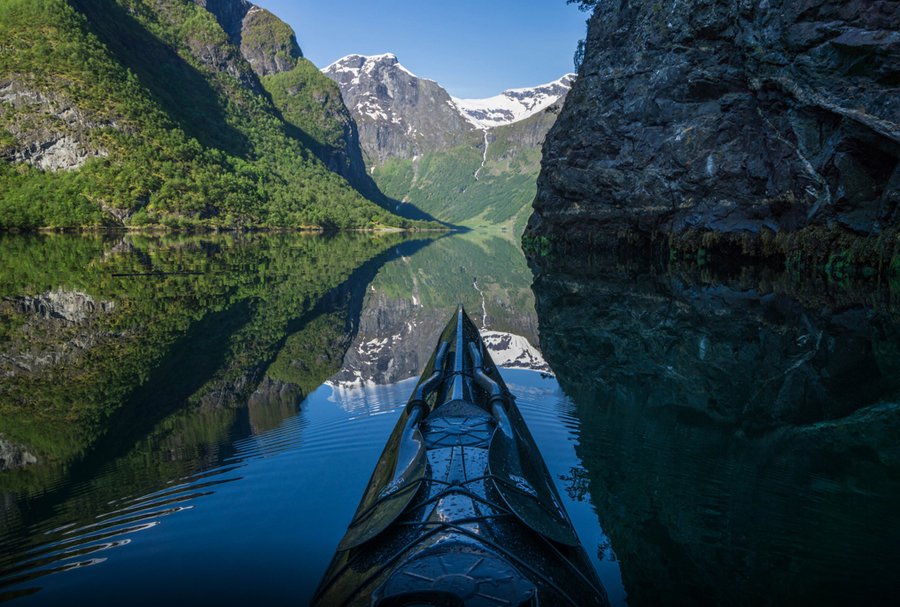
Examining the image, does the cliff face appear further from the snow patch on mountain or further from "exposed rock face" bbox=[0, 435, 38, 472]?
"exposed rock face" bbox=[0, 435, 38, 472]

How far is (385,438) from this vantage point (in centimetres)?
711

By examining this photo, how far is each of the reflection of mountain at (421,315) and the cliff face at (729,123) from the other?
9.53m

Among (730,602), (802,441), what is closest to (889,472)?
(802,441)

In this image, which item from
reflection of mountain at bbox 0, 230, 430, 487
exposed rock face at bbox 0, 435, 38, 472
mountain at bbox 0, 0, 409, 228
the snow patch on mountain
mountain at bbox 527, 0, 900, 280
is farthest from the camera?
mountain at bbox 0, 0, 409, 228

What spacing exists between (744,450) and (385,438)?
4.26m

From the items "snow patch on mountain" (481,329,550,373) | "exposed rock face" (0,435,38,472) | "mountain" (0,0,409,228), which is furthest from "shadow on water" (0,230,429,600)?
"mountain" (0,0,409,228)

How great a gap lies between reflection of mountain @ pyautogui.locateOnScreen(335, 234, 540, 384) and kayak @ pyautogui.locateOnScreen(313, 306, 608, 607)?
5.71 m

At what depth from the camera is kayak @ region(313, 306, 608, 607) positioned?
2727 millimetres

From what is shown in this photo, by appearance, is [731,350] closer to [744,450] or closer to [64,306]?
[744,450]

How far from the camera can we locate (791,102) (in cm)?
2431

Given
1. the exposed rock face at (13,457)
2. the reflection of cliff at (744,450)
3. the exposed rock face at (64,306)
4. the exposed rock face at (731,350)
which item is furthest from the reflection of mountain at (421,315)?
the exposed rock face at (64,306)

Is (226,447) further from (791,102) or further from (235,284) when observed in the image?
(791,102)

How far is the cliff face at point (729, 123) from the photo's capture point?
20.8 m

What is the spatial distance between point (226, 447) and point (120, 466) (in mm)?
1093
